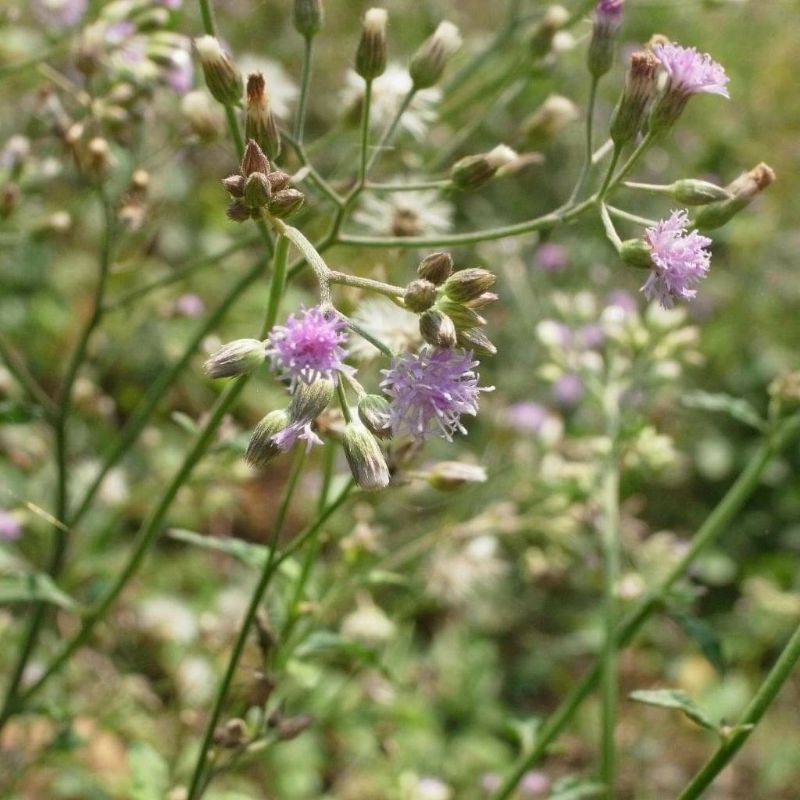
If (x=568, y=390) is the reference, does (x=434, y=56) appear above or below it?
above

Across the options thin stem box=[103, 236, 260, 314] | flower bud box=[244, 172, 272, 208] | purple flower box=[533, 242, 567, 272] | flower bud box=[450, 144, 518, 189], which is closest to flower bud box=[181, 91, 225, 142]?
thin stem box=[103, 236, 260, 314]

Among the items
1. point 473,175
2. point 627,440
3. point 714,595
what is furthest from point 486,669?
point 473,175

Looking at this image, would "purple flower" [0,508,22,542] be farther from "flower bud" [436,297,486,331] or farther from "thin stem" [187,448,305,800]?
"flower bud" [436,297,486,331]

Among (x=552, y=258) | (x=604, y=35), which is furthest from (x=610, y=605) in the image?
(x=552, y=258)

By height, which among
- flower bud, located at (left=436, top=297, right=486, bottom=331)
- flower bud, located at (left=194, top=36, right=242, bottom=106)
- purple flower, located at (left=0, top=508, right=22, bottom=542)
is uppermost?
flower bud, located at (left=194, top=36, right=242, bottom=106)

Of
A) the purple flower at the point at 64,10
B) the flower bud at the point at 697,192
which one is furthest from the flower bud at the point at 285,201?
the purple flower at the point at 64,10

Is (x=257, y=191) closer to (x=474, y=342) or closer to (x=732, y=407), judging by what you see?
(x=474, y=342)
